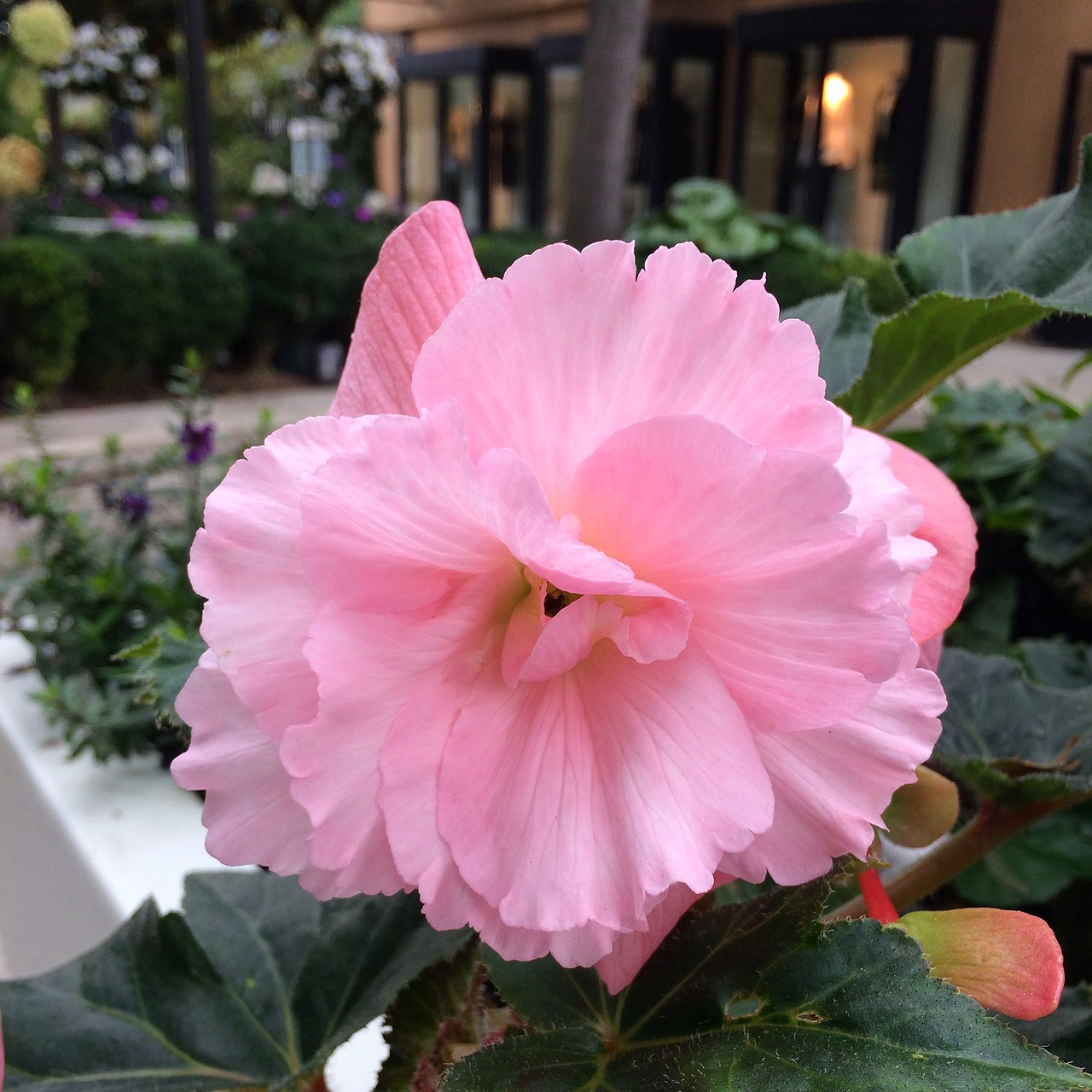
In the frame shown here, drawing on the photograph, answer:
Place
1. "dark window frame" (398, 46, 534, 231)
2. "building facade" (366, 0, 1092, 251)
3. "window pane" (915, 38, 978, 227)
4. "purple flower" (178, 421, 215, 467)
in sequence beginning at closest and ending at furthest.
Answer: "purple flower" (178, 421, 215, 467)
"building facade" (366, 0, 1092, 251)
"window pane" (915, 38, 978, 227)
"dark window frame" (398, 46, 534, 231)

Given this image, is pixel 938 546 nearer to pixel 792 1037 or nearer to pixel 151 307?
pixel 792 1037

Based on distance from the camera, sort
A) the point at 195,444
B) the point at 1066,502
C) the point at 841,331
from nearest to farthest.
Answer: the point at 841,331
the point at 1066,502
the point at 195,444

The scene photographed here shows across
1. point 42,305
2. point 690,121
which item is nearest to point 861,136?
point 690,121

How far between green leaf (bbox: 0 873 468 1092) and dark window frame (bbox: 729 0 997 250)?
855 centimetres

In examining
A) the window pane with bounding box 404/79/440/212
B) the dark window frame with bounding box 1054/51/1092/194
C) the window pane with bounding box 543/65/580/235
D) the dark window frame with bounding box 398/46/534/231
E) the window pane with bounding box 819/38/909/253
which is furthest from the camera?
the window pane with bounding box 404/79/440/212

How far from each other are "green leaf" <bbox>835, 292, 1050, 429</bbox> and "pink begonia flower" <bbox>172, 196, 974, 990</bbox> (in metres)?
0.21

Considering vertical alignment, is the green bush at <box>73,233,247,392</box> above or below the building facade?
below

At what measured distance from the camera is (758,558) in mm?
270

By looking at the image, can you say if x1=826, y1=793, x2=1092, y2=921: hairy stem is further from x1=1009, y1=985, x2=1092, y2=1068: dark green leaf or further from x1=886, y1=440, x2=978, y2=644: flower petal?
x1=886, y1=440, x2=978, y2=644: flower petal

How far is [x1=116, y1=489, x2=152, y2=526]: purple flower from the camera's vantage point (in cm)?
153

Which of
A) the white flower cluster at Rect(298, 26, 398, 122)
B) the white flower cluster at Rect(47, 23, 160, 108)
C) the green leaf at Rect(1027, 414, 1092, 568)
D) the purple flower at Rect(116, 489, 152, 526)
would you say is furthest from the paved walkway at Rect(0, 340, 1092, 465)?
the white flower cluster at Rect(298, 26, 398, 122)

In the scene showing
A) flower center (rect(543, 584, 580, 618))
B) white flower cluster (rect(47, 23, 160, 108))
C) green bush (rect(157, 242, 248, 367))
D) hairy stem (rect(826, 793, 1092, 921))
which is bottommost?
green bush (rect(157, 242, 248, 367))

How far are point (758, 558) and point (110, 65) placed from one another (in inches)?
556

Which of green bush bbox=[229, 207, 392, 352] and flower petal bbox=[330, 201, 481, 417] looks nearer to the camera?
flower petal bbox=[330, 201, 481, 417]
